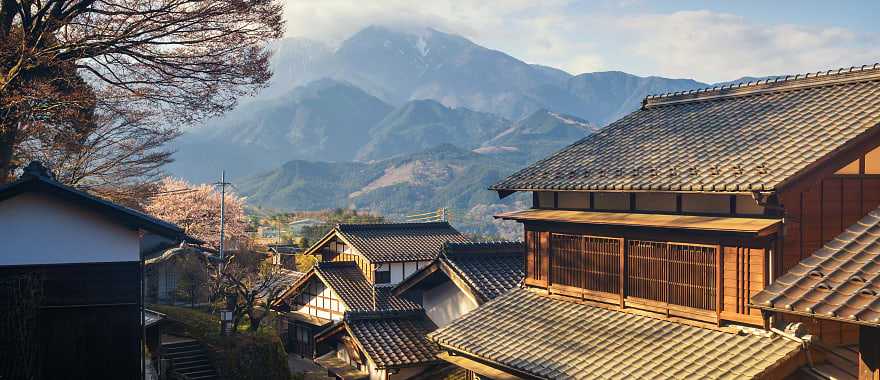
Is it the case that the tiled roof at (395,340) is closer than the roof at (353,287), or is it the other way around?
the tiled roof at (395,340)

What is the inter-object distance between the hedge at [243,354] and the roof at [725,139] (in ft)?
31.1

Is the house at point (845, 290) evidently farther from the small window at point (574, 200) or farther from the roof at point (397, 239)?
the roof at point (397, 239)

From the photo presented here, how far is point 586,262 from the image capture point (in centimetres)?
1236

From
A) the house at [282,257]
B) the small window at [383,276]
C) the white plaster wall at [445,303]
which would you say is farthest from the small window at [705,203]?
the house at [282,257]

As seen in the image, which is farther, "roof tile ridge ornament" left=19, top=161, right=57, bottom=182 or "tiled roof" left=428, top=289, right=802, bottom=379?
"roof tile ridge ornament" left=19, top=161, right=57, bottom=182

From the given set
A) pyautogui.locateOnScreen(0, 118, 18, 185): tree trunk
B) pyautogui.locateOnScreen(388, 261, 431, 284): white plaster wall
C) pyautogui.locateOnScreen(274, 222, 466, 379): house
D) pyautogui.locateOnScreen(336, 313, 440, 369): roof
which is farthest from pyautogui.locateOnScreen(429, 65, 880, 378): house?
pyautogui.locateOnScreen(388, 261, 431, 284): white plaster wall

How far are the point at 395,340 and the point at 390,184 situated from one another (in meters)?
137

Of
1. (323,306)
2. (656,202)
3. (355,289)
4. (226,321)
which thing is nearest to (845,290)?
(656,202)

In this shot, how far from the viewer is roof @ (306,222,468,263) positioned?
30.2 m

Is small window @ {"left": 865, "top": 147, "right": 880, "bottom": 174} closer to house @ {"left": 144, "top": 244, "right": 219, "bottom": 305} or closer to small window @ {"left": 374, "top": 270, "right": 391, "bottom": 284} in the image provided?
small window @ {"left": 374, "top": 270, "right": 391, "bottom": 284}

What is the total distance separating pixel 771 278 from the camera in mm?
9211

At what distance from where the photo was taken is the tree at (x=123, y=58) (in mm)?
12570

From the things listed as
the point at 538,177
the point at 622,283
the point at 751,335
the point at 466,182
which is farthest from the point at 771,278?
the point at 466,182

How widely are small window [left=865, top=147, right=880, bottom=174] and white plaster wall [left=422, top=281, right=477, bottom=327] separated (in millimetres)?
8823
